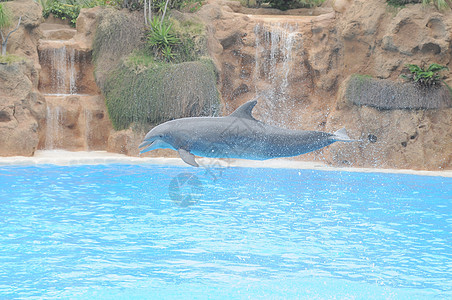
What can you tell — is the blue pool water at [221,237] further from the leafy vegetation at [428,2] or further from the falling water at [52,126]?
the leafy vegetation at [428,2]

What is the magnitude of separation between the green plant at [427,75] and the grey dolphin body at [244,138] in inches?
357

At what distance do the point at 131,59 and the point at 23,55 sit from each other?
280 cm

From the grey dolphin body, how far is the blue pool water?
1177 millimetres

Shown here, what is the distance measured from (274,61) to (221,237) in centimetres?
1024

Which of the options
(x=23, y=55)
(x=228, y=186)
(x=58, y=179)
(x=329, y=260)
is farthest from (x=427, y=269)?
(x=23, y=55)

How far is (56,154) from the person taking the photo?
46.0 feet

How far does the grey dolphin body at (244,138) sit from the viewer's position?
552cm

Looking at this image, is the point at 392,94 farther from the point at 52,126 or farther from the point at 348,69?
the point at 52,126

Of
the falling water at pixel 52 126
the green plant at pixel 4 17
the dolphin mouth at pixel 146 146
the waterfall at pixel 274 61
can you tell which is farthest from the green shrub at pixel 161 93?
the dolphin mouth at pixel 146 146

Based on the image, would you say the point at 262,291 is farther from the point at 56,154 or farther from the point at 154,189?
the point at 56,154

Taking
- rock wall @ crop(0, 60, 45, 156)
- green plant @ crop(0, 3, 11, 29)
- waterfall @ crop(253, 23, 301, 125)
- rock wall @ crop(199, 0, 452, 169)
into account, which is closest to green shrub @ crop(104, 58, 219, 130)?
rock wall @ crop(199, 0, 452, 169)

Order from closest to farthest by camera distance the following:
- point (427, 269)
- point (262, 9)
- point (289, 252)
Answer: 1. point (427, 269)
2. point (289, 252)
3. point (262, 9)

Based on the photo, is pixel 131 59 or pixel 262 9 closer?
pixel 131 59

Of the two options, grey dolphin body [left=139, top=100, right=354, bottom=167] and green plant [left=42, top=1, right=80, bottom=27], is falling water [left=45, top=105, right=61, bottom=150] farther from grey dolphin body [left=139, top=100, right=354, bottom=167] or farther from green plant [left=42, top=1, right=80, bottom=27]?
grey dolphin body [left=139, top=100, right=354, bottom=167]
